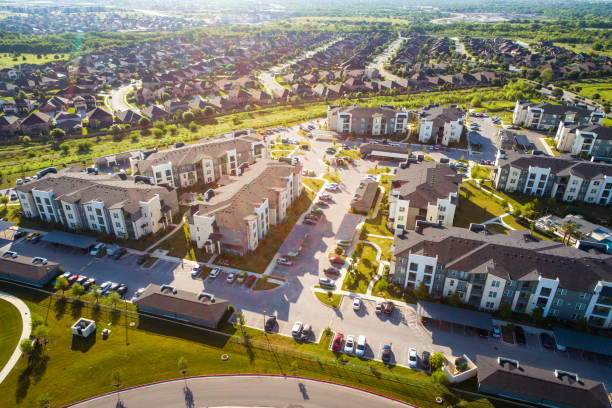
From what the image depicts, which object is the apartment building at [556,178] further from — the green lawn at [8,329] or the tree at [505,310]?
the green lawn at [8,329]

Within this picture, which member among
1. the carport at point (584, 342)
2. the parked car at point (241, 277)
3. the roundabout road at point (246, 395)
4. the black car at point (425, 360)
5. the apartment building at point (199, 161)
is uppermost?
the apartment building at point (199, 161)

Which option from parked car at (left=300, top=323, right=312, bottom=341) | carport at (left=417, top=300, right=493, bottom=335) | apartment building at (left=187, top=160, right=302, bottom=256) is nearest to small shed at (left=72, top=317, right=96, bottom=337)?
apartment building at (left=187, top=160, right=302, bottom=256)

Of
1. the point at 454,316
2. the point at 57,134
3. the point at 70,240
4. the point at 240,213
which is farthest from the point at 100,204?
the point at 57,134

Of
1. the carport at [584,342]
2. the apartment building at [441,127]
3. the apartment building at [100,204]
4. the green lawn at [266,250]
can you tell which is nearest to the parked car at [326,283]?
the green lawn at [266,250]

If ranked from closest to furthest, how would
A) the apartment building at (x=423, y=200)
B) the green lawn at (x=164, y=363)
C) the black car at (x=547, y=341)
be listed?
the green lawn at (x=164, y=363)
the black car at (x=547, y=341)
the apartment building at (x=423, y=200)

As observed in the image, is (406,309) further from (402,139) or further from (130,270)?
(402,139)

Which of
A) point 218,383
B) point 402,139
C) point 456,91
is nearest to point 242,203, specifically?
point 218,383

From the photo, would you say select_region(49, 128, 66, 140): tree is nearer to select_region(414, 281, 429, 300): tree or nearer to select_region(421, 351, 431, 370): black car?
select_region(414, 281, 429, 300): tree
